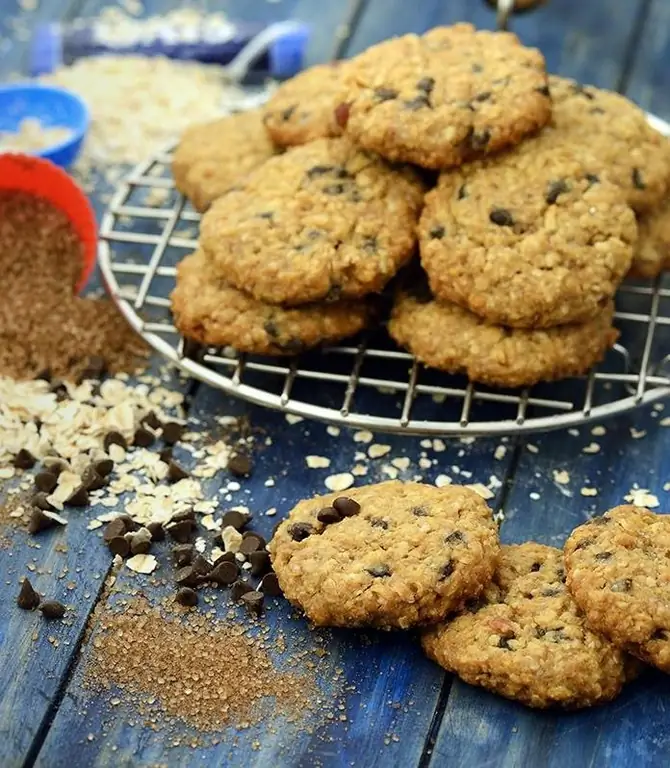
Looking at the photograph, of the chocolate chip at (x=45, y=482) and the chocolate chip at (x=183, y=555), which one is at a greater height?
the chocolate chip at (x=183, y=555)

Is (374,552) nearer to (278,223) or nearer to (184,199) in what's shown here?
(278,223)

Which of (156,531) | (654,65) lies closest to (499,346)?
(156,531)

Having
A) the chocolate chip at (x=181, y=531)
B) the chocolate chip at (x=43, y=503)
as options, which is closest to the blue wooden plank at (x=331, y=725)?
the chocolate chip at (x=181, y=531)

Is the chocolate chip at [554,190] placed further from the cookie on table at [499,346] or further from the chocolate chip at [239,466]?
the chocolate chip at [239,466]

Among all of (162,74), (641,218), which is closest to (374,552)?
(641,218)

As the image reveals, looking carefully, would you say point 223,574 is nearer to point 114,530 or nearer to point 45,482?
point 114,530

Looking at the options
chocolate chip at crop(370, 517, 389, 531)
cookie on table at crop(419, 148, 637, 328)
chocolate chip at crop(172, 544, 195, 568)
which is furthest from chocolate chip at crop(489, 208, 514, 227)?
chocolate chip at crop(172, 544, 195, 568)

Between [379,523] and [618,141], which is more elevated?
[618,141]
